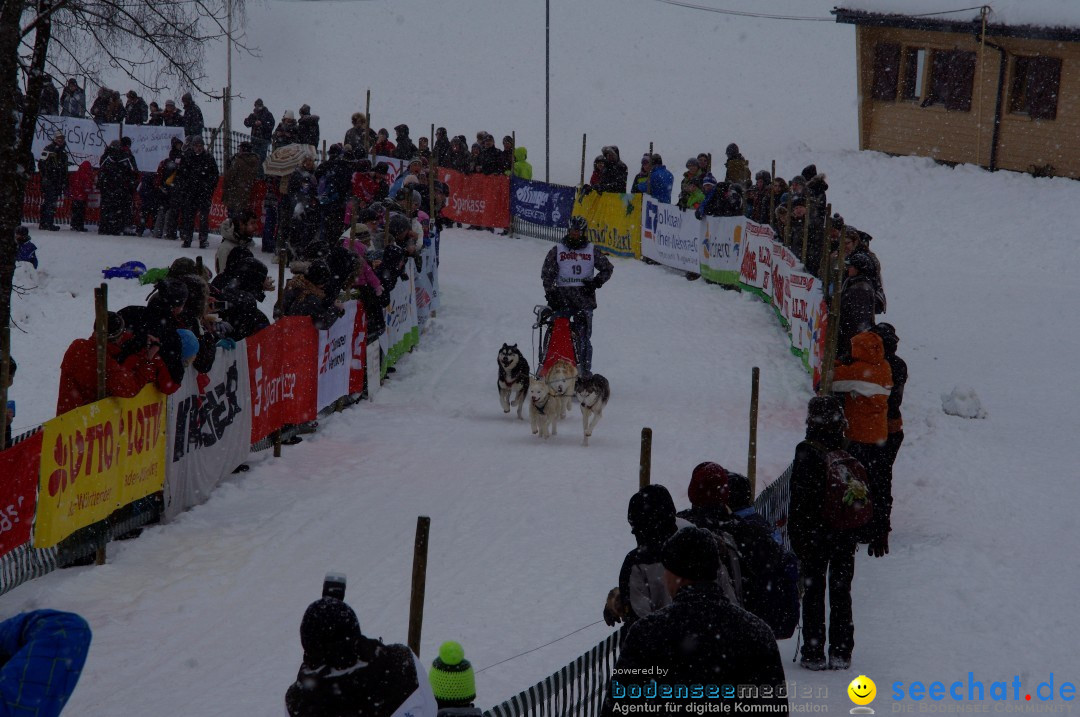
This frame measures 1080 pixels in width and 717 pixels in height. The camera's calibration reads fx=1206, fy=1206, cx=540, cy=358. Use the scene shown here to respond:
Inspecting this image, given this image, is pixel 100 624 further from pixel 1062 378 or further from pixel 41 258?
pixel 41 258

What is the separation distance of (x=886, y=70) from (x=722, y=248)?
1191cm

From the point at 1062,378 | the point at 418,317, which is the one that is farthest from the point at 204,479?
the point at 1062,378

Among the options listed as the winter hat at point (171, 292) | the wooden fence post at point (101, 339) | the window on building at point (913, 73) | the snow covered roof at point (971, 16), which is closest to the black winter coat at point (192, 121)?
the snow covered roof at point (971, 16)

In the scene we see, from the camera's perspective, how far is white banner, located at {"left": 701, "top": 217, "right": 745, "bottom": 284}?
19609 mm

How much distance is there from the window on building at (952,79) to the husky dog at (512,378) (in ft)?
63.3

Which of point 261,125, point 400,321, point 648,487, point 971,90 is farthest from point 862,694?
point 971,90

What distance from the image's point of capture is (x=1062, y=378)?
15531 mm

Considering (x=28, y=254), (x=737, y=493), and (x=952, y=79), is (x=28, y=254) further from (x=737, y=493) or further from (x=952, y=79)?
(x=952, y=79)

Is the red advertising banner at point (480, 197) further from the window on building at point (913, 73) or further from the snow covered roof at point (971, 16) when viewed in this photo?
the window on building at point (913, 73)

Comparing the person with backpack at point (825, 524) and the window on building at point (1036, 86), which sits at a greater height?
the window on building at point (1036, 86)

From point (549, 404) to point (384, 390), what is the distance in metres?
2.62

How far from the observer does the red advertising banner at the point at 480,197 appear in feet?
81.9

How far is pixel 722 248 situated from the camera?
19984mm

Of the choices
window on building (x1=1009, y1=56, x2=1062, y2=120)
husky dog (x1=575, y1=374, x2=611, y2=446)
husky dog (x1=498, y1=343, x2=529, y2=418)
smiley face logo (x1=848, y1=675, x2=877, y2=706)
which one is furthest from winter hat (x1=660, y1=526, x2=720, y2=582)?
window on building (x1=1009, y1=56, x2=1062, y2=120)
